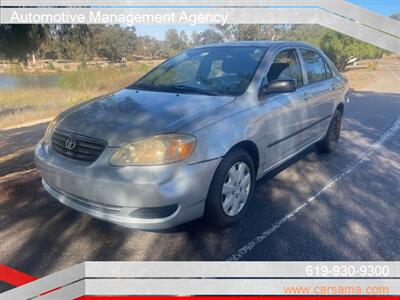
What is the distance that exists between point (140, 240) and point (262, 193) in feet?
5.27

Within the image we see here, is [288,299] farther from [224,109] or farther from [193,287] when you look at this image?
[224,109]

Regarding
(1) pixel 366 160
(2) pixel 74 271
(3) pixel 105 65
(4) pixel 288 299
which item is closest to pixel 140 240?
(2) pixel 74 271

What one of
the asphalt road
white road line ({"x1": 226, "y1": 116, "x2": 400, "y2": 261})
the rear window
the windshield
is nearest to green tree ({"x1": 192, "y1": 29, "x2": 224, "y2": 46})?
the rear window

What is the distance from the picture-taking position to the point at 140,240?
298 cm

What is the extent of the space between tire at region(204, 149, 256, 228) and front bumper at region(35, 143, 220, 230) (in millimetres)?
96

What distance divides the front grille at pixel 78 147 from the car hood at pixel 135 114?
5 cm

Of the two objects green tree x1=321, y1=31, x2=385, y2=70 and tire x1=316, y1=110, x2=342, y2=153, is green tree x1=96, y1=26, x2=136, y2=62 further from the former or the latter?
green tree x1=321, y1=31, x2=385, y2=70

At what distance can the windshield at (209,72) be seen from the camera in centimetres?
342

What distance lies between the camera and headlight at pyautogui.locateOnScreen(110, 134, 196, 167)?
2529 mm

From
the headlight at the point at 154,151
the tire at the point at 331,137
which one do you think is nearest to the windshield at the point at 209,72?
the headlight at the point at 154,151

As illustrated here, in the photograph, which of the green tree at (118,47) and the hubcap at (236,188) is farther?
the green tree at (118,47)

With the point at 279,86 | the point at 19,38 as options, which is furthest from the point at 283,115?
the point at 19,38

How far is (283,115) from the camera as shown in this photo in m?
3.60

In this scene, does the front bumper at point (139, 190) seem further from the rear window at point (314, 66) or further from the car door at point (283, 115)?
the rear window at point (314, 66)
